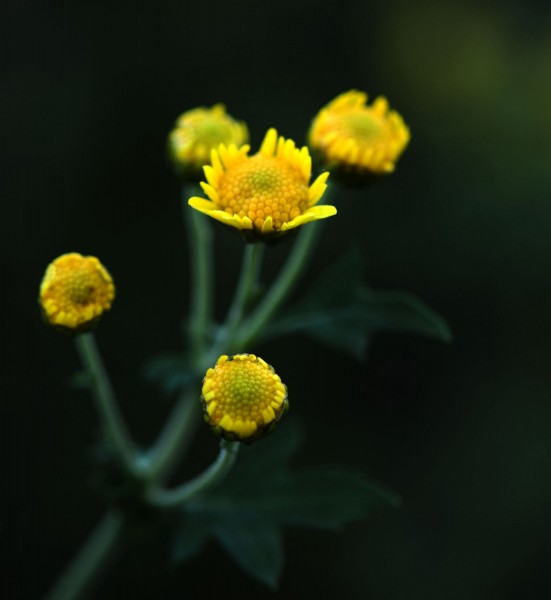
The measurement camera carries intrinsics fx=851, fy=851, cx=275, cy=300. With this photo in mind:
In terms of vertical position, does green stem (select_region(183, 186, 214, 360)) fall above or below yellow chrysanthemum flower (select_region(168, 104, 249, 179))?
below

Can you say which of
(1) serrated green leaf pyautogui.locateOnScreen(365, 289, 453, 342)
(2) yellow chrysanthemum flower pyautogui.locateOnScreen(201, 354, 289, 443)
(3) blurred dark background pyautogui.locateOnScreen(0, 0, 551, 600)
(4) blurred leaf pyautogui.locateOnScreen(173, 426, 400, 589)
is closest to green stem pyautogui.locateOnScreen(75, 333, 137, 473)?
(4) blurred leaf pyautogui.locateOnScreen(173, 426, 400, 589)

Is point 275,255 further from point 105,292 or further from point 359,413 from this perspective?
point 105,292

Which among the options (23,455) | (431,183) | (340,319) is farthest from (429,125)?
(23,455)

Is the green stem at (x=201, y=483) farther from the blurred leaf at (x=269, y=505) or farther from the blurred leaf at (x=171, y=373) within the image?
the blurred leaf at (x=171, y=373)

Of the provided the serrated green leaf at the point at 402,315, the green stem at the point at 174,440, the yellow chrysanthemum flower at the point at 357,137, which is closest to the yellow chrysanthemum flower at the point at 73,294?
the green stem at the point at 174,440

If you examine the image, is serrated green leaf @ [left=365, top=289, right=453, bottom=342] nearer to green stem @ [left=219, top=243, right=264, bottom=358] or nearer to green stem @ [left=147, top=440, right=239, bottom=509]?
green stem @ [left=219, top=243, right=264, bottom=358]

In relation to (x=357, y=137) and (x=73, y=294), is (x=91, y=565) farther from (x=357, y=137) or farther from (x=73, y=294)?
(x=357, y=137)
